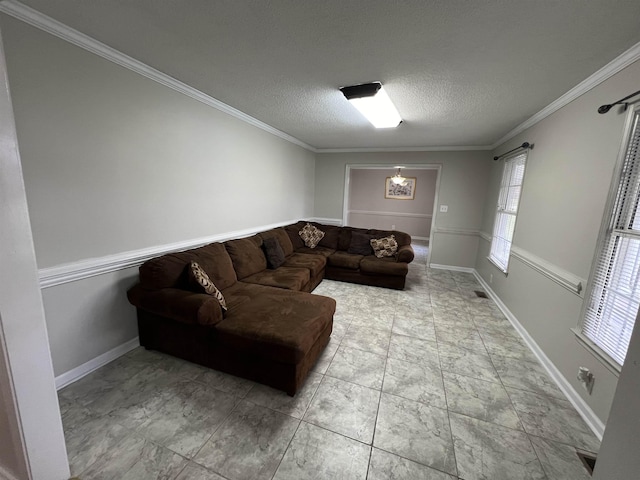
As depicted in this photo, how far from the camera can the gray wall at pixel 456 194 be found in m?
4.61

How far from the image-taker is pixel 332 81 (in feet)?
7.01

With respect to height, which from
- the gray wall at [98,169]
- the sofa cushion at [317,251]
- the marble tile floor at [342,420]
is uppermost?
the gray wall at [98,169]

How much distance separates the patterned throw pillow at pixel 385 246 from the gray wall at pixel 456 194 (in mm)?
1308

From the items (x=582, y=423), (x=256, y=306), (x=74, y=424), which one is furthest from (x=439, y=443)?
(x=74, y=424)

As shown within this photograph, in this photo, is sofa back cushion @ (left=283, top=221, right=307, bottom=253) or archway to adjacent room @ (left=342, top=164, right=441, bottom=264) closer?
sofa back cushion @ (left=283, top=221, right=307, bottom=253)

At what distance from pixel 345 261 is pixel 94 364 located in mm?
3130

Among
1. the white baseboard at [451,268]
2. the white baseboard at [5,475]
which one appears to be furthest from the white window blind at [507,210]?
the white baseboard at [5,475]

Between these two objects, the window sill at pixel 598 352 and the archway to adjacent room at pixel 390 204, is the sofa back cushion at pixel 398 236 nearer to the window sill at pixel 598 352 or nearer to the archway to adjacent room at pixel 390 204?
the window sill at pixel 598 352

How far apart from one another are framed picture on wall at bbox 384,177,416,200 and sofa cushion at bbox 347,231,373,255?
3.70 metres

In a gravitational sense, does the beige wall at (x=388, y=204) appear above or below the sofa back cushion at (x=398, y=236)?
above

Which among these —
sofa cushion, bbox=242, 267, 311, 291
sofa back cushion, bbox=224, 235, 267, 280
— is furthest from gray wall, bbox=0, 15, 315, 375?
sofa cushion, bbox=242, 267, 311, 291

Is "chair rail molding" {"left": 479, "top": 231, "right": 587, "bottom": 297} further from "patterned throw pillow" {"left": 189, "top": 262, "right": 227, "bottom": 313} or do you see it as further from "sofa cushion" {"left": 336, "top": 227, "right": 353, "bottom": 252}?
"patterned throw pillow" {"left": 189, "top": 262, "right": 227, "bottom": 313}

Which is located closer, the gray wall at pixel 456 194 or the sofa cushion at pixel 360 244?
the sofa cushion at pixel 360 244

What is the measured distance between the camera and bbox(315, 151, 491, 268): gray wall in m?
4.61
